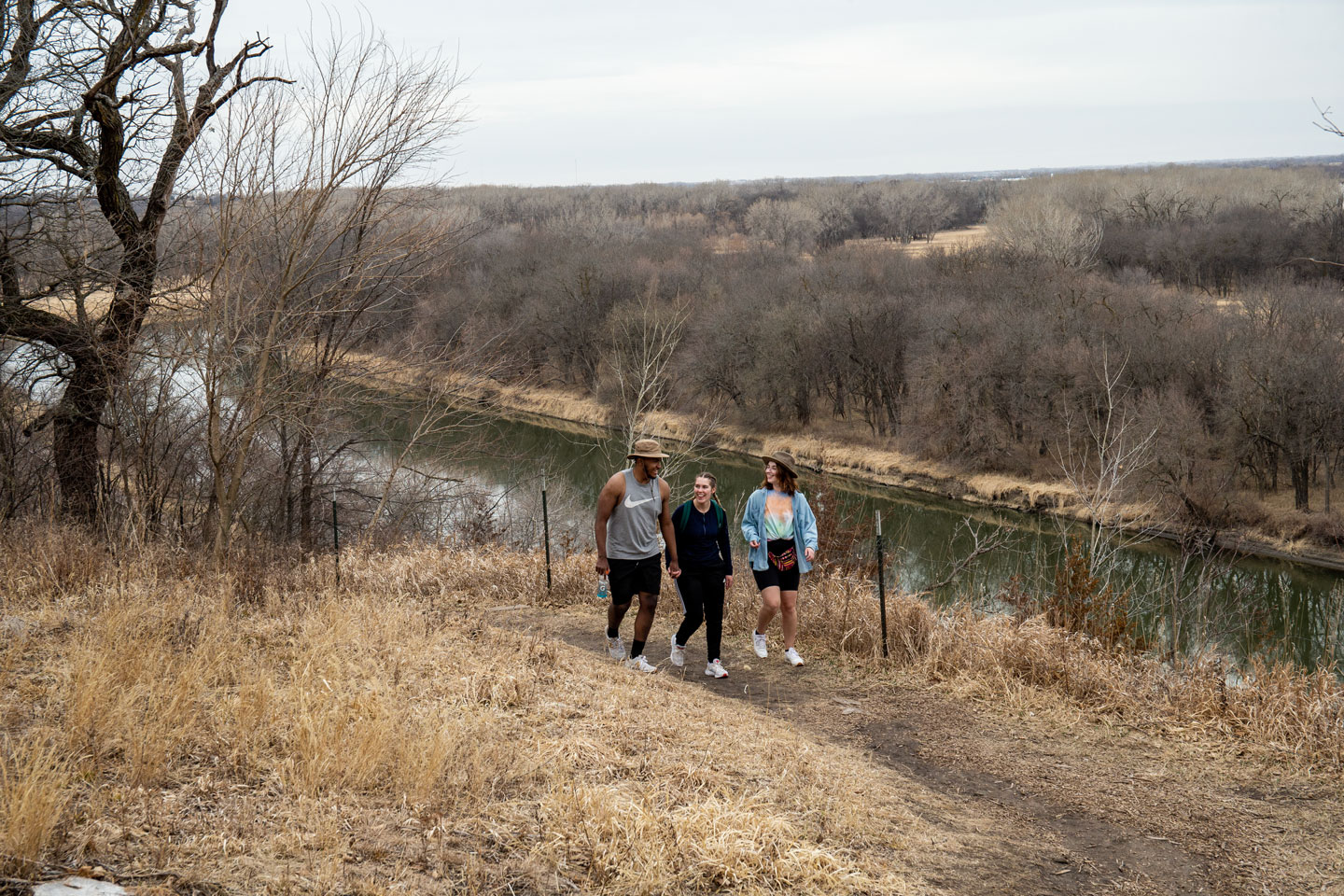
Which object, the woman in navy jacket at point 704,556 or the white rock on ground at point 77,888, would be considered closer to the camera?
the white rock on ground at point 77,888

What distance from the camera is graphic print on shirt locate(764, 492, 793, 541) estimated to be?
7781 mm

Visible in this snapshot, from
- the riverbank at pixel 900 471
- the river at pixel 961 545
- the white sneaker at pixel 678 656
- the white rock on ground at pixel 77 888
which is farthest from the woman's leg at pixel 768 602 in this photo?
the riverbank at pixel 900 471

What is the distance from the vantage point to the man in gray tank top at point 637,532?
24.1 feet

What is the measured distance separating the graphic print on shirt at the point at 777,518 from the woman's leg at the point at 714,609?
0.53m

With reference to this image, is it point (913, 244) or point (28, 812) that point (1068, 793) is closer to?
point (28, 812)

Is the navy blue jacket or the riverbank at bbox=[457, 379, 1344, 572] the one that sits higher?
the navy blue jacket

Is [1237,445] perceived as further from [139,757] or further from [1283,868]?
[139,757]

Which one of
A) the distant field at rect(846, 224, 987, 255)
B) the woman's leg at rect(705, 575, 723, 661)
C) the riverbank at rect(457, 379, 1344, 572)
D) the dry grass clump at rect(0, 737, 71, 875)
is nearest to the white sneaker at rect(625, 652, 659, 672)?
the woman's leg at rect(705, 575, 723, 661)

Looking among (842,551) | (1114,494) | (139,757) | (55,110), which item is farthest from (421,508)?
(1114,494)

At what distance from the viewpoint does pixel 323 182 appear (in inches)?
363

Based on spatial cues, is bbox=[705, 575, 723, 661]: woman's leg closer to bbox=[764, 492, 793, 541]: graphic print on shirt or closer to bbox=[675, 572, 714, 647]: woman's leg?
bbox=[675, 572, 714, 647]: woman's leg

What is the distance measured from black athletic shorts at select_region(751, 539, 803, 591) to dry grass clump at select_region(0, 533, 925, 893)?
3.91 feet

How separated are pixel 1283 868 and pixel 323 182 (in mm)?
8491

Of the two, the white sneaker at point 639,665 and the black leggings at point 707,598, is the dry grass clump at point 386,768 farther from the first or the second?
the black leggings at point 707,598
